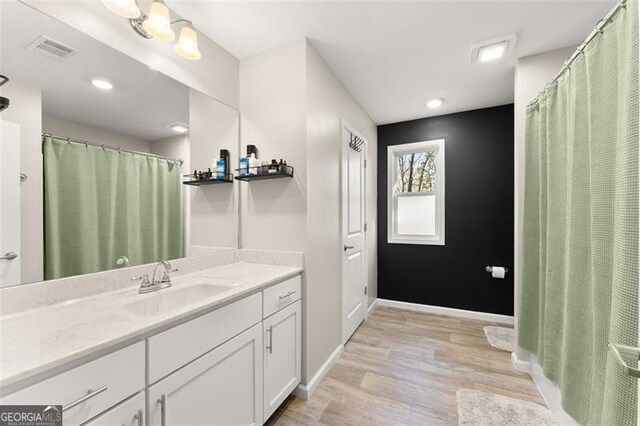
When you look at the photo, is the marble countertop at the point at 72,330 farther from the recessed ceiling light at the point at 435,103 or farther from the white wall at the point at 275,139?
the recessed ceiling light at the point at 435,103

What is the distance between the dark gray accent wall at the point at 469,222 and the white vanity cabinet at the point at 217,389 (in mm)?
2576

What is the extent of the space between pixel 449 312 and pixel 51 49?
159 inches

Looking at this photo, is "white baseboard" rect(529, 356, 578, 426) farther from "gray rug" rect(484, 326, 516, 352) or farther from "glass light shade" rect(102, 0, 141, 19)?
"glass light shade" rect(102, 0, 141, 19)

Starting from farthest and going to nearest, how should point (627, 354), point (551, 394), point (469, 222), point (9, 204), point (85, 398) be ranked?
point (469, 222) < point (551, 394) < point (9, 204) < point (85, 398) < point (627, 354)

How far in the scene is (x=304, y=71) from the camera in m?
1.83

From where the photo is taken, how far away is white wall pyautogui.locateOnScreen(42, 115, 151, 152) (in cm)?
112

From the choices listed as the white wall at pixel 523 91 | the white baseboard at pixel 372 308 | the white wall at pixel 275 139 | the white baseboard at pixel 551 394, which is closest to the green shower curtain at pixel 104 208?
the white wall at pixel 275 139

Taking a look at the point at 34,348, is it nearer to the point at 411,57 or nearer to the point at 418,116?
the point at 411,57

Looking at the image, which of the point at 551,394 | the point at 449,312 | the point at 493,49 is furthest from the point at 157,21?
the point at 449,312

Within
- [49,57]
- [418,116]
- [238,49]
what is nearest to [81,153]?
[49,57]

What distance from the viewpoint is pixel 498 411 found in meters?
1.66

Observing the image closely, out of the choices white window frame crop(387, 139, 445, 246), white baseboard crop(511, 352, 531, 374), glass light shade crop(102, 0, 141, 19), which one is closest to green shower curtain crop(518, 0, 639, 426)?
white baseboard crop(511, 352, 531, 374)

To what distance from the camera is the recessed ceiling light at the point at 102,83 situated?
1281 millimetres

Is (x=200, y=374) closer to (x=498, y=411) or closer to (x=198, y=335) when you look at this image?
(x=198, y=335)
